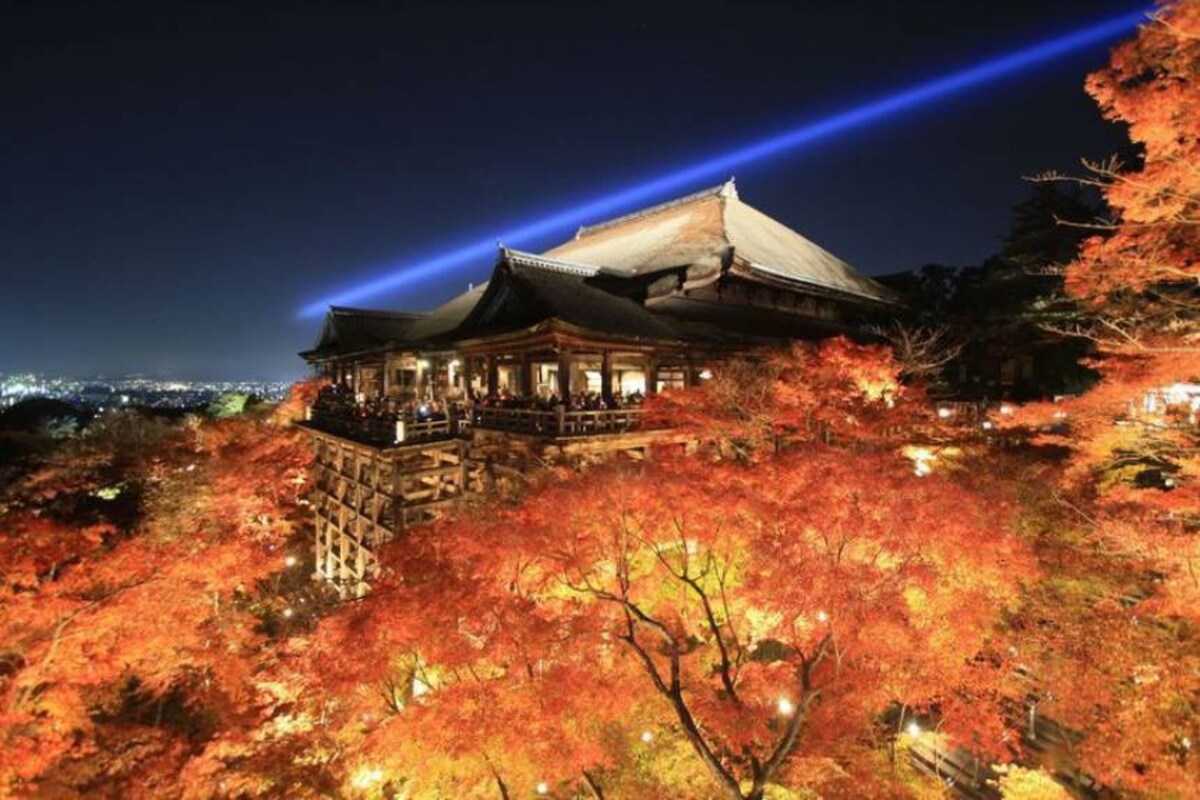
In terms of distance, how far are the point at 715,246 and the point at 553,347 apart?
9797 millimetres

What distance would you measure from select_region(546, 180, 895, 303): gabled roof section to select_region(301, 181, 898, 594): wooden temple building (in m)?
0.11

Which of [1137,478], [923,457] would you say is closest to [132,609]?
[923,457]

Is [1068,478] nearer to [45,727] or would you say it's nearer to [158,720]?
[45,727]

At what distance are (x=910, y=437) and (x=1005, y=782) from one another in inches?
361

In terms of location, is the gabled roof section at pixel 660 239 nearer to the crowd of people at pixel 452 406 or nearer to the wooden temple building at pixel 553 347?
the wooden temple building at pixel 553 347

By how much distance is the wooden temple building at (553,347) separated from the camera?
17.2m

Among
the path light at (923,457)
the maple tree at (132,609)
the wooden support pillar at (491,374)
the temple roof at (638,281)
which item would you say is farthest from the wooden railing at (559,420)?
the path light at (923,457)

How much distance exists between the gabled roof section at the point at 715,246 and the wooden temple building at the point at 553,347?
0.11 m

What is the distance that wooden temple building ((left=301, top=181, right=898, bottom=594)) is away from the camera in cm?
1725

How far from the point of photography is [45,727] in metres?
11.4

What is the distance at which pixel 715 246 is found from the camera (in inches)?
924

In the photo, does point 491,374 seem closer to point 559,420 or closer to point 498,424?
point 498,424

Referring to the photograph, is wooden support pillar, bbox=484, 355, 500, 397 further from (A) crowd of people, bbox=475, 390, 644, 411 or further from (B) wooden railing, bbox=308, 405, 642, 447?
(A) crowd of people, bbox=475, 390, 644, 411

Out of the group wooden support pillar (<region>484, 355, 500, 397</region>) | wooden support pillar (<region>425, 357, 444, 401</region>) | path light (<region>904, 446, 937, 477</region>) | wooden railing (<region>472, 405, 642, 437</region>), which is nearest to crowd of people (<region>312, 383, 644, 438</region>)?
wooden railing (<region>472, 405, 642, 437</region>)
